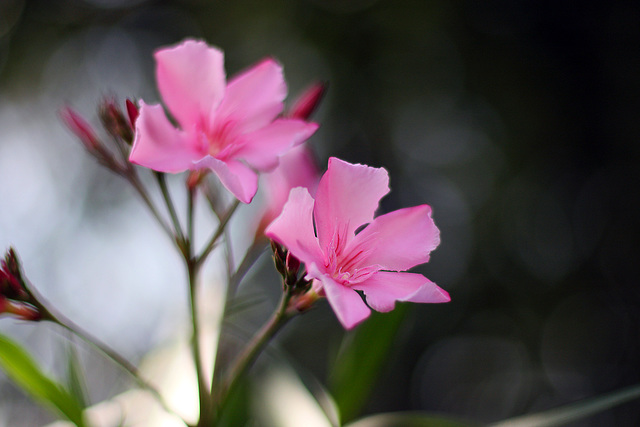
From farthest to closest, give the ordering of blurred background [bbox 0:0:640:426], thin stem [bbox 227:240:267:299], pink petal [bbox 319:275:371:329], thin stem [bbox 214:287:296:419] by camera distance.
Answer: blurred background [bbox 0:0:640:426] → thin stem [bbox 227:240:267:299] → thin stem [bbox 214:287:296:419] → pink petal [bbox 319:275:371:329]

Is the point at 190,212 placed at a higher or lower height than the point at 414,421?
higher

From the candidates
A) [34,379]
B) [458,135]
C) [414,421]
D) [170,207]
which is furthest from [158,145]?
[458,135]

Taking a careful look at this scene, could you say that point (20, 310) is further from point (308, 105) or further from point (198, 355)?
point (308, 105)

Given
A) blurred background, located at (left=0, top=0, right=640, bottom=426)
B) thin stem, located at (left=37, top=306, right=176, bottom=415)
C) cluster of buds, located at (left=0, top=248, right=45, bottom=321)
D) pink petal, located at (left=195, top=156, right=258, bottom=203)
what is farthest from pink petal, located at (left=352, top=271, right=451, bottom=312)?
blurred background, located at (left=0, top=0, right=640, bottom=426)

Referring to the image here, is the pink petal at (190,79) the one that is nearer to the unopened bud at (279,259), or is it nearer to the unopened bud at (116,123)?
the unopened bud at (116,123)

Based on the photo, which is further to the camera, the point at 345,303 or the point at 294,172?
the point at 294,172

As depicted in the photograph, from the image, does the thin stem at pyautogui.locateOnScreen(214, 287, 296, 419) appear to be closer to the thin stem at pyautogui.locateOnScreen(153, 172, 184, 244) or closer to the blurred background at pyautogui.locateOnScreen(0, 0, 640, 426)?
the thin stem at pyautogui.locateOnScreen(153, 172, 184, 244)
